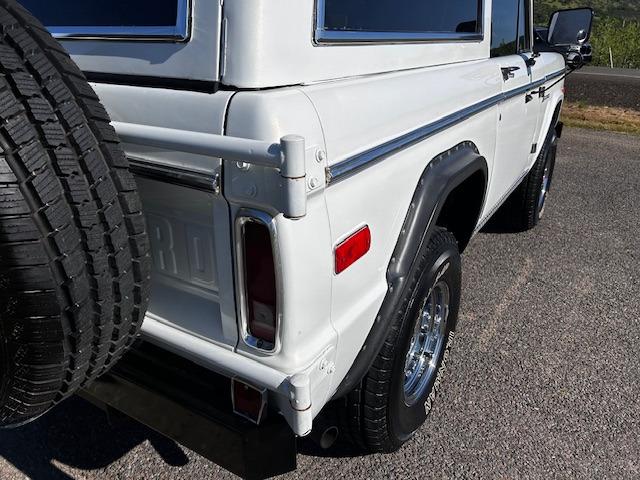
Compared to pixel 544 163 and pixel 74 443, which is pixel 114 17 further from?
pixel 544 163

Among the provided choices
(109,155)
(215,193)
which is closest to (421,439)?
(215,193)

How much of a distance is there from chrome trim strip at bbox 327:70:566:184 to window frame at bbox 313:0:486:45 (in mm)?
274

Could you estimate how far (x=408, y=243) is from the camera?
1738mm

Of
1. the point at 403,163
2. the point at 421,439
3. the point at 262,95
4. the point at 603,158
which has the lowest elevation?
the point at 421,439

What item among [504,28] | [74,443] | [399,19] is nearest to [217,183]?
[399,19]

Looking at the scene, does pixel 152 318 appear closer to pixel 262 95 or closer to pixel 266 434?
pixel 266 434

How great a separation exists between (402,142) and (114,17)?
0.86 meters

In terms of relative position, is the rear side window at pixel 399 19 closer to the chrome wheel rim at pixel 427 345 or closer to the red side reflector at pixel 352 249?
the red side reflector at pixel 352 249

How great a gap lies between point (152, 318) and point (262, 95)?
0.73 m

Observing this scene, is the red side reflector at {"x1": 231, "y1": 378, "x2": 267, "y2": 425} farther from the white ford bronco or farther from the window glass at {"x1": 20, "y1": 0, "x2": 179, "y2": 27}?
the window glass at {"x1": 20, "y1": 0, "x2": 179, "y2": 27}

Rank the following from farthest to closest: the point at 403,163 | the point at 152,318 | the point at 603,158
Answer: the point at 603,158
the point at 403,163
the point at 152,318

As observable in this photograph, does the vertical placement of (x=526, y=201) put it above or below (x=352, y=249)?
below

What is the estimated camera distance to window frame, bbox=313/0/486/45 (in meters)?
1.40

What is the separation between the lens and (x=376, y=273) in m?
1.64
